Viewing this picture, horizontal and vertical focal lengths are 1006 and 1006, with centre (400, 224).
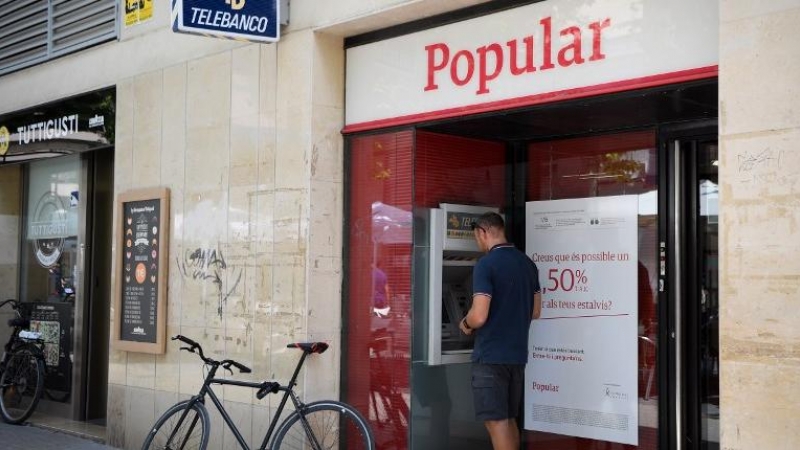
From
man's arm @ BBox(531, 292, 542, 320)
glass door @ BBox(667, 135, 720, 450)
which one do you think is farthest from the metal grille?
glass door @ BBox(667, 135, 720, 450)

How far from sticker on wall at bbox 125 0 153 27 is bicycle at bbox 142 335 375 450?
3.54 m

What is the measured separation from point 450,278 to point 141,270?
9.71 ft

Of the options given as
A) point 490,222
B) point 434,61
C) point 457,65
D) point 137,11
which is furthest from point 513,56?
point 137,11

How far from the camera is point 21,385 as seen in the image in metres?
9.71

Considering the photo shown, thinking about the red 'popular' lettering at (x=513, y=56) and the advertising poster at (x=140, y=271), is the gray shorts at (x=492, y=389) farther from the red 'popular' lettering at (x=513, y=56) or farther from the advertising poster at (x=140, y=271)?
the advertising poster at (x=140, y=271)

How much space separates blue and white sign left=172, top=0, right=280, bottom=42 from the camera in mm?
6734

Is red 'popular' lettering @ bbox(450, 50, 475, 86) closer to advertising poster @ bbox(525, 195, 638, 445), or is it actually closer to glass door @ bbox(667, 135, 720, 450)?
advertising poster @ bbox(525, 195, 638, 445)

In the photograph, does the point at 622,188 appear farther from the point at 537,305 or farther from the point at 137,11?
the point at 137,11

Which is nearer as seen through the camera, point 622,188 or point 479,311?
Answer: point 479,311

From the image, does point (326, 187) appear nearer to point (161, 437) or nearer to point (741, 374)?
point (161, 437)

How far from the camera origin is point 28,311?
10445mm

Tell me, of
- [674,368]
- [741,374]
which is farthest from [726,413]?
[674,368]

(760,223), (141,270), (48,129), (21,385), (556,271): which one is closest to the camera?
(760,223)

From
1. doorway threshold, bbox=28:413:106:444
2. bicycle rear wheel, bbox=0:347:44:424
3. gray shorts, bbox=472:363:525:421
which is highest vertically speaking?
gray shorts, bbox=472:363:525:421
